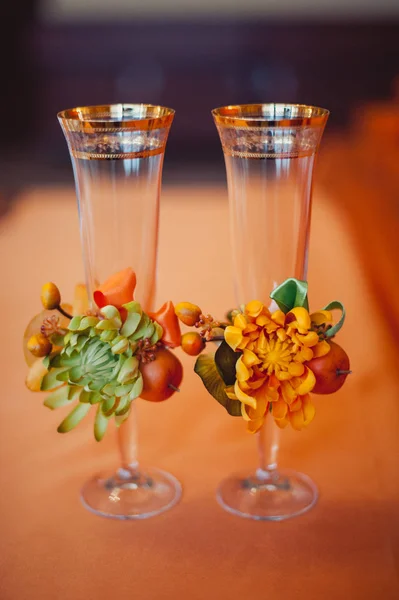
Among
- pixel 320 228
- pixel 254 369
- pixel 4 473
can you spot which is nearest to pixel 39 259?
pixel 320 228

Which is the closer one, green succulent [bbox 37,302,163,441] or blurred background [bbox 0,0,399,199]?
green succulent [bbox 37,302,163,441]

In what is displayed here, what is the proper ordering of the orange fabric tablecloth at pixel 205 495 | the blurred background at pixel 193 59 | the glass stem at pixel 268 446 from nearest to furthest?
the orange fabric tablecloth at pixel 205 495, the glass stem at pixel 268 446, the blurred background at pixel 193 59

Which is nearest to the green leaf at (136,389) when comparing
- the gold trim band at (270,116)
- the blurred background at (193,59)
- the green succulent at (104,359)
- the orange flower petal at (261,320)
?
the green succulent at (104,359)

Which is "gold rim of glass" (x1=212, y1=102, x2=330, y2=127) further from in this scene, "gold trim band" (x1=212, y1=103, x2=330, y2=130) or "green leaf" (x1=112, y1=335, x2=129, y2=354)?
"green leaf" (x1=112, y1=335, x2=129, y2=354)

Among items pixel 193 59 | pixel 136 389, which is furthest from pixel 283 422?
pixel 193 59

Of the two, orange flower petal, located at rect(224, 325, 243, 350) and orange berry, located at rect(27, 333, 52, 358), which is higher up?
orange flower petal, located at rect(224, 325, 243, 350)

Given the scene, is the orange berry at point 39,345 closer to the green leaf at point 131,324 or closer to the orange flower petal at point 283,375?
the green leaf at point 131,324

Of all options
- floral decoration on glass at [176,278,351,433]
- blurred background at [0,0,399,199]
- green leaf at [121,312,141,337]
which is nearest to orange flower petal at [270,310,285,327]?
floral decoration on glass at [176,278,351,433]

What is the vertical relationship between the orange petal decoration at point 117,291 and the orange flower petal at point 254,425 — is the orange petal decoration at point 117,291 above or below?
above
